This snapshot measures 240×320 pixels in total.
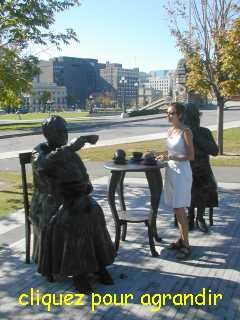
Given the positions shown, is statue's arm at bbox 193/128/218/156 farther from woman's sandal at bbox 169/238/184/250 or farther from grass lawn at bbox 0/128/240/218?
grass lawn at bbox 0/128/240/218

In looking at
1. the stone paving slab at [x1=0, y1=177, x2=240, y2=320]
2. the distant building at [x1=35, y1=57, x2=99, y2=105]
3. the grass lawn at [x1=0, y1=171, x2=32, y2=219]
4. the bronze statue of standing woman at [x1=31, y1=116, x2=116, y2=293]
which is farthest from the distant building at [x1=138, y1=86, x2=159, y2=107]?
the bronze statue of standing woman at [x1=31, y1=116, x2=116, y2=293]

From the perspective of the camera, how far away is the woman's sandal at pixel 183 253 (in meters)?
5.61

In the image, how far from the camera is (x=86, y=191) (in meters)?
4.68

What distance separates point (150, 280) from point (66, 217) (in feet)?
4.10

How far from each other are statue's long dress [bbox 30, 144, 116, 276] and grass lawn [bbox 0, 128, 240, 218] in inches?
151

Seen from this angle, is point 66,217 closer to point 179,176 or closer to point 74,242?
point 74,242

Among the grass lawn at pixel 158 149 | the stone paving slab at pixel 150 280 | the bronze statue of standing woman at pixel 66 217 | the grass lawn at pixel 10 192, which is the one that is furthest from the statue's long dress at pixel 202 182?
the grass lawn at pixel 158 149

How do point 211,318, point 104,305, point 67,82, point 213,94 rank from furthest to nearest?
1. point 67,82
2. point 213,94
3. point 104,305
4. point 211,318

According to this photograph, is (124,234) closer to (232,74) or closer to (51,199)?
(51,199)

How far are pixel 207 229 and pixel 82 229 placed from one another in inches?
113

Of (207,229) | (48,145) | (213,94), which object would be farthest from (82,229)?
(213,94)

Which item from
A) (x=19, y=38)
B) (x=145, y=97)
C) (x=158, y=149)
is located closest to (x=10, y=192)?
(x=19, y=38)

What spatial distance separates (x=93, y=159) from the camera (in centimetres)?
1533

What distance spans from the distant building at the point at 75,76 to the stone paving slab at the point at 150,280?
492 ft
